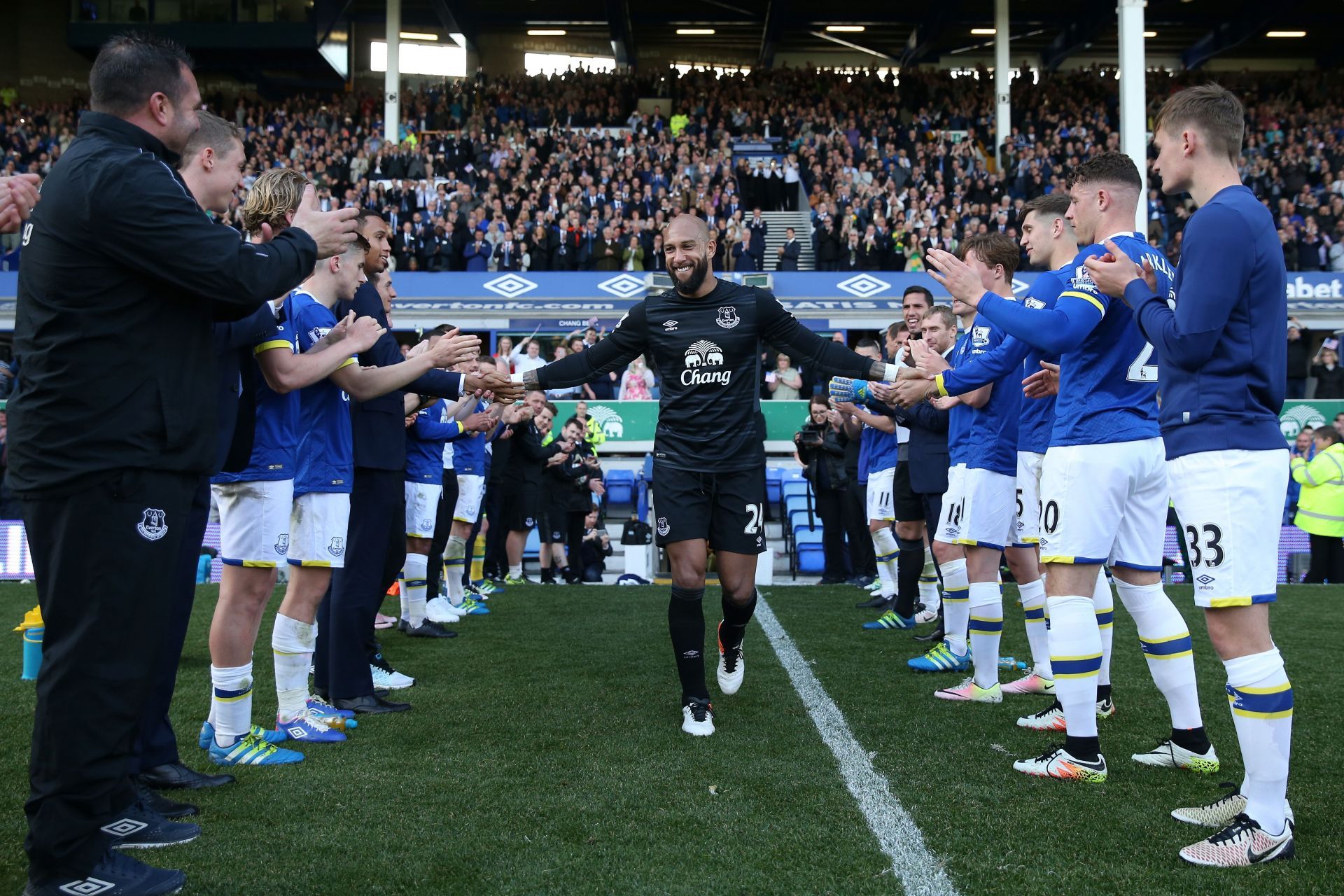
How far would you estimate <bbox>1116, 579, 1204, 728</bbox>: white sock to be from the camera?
4.39 meters

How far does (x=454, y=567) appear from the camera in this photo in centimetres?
1016

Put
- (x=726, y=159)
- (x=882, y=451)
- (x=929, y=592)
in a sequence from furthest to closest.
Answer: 1. (x=726, y=159)
2. (x=882, y=451)
3. (x=929, y=592)

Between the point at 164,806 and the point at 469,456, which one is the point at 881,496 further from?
the point at 164,806

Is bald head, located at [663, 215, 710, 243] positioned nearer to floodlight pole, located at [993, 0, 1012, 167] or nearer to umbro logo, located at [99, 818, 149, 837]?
umbro logo, located at [99, 818, 149, 837]

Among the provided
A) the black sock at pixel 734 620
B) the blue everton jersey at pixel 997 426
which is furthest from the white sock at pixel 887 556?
the black sock at pixel 734 620

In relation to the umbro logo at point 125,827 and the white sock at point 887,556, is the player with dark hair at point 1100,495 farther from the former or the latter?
the white sock at point 887,556

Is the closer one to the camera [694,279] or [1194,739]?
[1194,739]

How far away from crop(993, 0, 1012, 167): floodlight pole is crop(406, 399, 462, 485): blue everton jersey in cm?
2605

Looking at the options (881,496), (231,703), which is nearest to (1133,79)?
(881,496)

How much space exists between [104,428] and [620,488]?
1466 cm

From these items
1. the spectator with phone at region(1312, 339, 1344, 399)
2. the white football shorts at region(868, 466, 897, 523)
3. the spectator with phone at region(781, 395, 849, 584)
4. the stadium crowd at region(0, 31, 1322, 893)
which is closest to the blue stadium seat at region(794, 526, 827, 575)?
the spectator with phone at region(781, 395, 849, 584)

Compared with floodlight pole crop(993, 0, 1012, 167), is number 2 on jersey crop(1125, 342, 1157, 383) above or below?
below

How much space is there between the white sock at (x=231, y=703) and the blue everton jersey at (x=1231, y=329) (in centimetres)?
376

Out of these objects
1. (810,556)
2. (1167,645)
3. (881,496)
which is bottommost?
(810,556)
